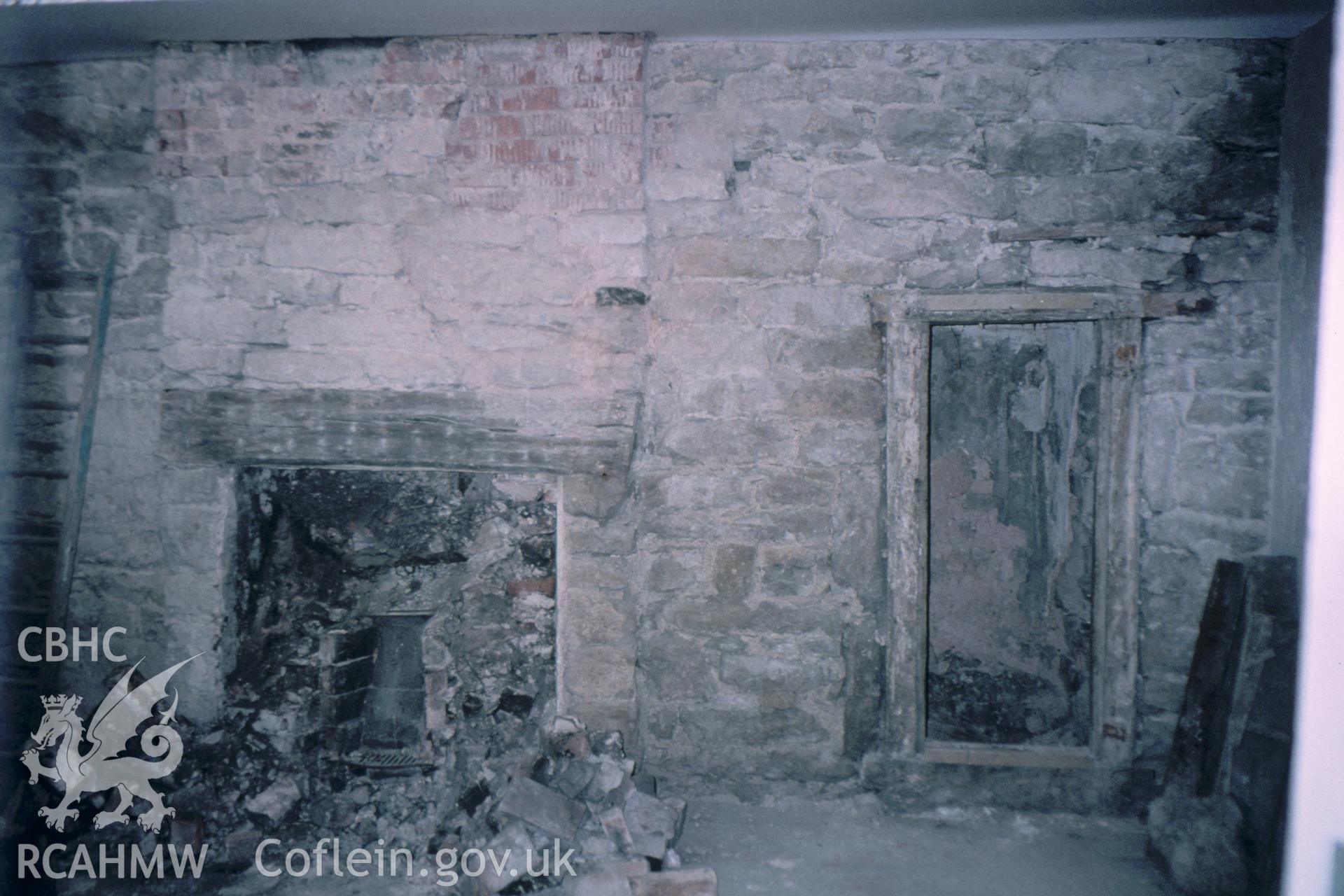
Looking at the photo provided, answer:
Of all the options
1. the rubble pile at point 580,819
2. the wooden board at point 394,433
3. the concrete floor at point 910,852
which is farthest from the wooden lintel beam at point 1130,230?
the rubble pile at point 580,819

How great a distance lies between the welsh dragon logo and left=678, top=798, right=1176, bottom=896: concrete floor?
185 centimetres

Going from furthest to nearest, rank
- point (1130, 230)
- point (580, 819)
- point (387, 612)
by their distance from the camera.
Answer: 1. point (387, 612)
2. point (1130, 230)
3. point (580, 819)

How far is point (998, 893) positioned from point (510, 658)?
5.87 feet

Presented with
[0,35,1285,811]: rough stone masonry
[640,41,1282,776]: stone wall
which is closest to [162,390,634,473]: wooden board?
[0,35,1285,811]: rough stone masonry

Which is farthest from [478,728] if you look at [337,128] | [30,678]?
[337,128]

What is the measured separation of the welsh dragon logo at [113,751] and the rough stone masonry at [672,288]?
123 mm

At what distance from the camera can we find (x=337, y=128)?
7.73 ft

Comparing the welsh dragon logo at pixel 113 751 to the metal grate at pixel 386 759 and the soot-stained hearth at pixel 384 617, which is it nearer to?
the soot-stained hearth at pixel 384 617

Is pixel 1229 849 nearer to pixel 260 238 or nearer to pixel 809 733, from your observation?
pixel 809 733

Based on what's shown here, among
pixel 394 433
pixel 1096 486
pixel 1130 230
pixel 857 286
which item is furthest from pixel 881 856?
pixel 1130 230

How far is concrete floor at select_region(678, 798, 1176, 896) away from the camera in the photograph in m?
2.10

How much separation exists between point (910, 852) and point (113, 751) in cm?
282

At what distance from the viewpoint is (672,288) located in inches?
94.7

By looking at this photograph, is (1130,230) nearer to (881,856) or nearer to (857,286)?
(857,286)
